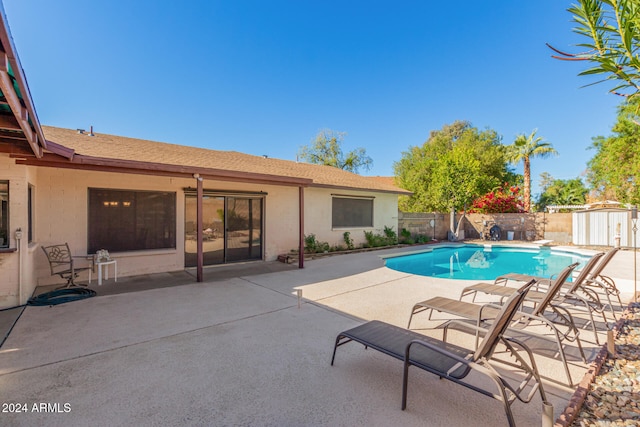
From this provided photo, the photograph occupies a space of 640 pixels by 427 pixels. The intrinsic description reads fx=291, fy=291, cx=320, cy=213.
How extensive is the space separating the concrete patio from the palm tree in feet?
78.6

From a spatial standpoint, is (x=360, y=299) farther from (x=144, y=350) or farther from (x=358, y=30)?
(x=358, y=30)

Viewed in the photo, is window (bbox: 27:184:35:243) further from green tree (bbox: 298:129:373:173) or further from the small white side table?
green tree (bbox: 298:129:373:173)

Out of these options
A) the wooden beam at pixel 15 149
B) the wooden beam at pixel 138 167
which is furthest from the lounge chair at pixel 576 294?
the wooden beam at pixel 15 149

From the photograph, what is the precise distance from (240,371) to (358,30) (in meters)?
16.7

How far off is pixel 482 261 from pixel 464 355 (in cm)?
1165

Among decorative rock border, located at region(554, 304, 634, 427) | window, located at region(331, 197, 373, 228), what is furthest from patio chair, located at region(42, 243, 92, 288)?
window, located at region(331, 197, 373, 228)

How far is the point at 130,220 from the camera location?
7.98 metres

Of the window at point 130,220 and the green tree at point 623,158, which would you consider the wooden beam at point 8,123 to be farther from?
the green tree at point 623,158

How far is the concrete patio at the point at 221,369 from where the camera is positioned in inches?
99.0

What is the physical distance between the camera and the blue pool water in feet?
34.3

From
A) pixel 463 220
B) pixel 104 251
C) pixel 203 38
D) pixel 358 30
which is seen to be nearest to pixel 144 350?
pixel 104 251

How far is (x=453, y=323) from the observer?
3131 millimetres

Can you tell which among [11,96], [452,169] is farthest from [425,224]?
[11,96]

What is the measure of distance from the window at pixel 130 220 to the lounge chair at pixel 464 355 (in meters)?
7.10
